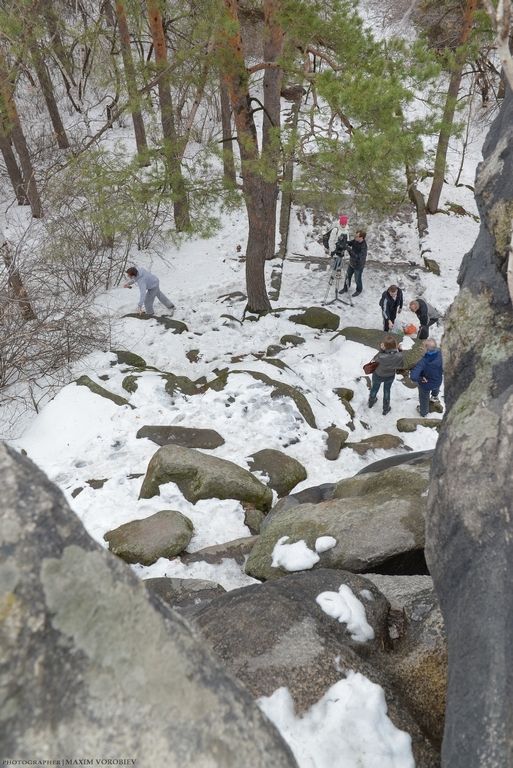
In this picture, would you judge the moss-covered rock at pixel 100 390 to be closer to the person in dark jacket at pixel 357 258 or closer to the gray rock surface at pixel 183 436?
the gray rock surface at pixel 183 436

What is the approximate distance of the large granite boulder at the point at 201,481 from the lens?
584 cm

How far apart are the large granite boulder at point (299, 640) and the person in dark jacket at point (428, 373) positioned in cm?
462

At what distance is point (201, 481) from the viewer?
5.86m

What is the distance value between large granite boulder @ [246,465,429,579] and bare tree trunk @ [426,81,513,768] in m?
1.31

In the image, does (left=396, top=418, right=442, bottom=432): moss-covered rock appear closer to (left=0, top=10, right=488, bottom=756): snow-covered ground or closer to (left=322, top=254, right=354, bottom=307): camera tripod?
(left=0, top=10, right=488, bottom=756): snow-covered ground

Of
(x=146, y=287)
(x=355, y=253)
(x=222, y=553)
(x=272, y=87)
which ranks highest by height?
(x=272, y=87)

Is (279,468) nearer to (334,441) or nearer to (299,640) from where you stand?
(334,441)

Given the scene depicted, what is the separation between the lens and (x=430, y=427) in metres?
7.78

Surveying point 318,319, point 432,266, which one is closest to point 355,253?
point 318,319

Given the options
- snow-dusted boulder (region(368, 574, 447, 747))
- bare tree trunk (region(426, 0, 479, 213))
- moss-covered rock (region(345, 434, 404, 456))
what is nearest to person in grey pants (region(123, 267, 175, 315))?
moss-covered rock (region(345, 434, 404, 456))

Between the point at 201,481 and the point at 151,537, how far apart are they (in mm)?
931

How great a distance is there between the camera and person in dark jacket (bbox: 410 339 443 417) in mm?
7375

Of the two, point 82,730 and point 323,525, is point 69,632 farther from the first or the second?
point 323,525

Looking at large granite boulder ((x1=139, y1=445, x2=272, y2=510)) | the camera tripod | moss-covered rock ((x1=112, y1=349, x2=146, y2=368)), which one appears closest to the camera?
large granite boulder ((x1=139, y1=445, x2=272, y2=510))
